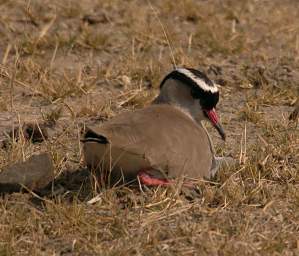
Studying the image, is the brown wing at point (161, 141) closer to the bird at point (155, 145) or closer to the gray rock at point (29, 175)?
the bird at point (155, 145)

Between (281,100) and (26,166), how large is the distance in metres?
2.65

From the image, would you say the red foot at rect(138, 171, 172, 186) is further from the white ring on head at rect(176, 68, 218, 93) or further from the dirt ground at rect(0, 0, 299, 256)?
the white ring on head at rect(176, 68, 218, 93)

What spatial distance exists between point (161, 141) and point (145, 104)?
6.21 ft

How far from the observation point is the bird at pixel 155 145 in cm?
457

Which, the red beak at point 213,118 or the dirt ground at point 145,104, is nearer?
the dirt ground at point 145,104

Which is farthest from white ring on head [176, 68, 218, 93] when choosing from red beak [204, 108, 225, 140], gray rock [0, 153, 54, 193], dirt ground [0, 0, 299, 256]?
gray rock [0, 153, 54, 193]

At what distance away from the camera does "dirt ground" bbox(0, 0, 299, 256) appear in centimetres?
434

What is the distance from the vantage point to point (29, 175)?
189 inches

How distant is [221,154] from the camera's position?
18.6 feet

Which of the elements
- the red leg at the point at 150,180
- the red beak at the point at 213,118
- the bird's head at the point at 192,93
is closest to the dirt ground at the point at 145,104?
the red leg at the point at 150,180

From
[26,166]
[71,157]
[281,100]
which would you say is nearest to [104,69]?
[281,100]

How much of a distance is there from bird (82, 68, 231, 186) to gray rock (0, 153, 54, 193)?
251 millimetres

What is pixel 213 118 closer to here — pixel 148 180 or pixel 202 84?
pixel 202 84

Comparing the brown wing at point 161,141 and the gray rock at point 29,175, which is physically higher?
the brown wing at point 161,141
